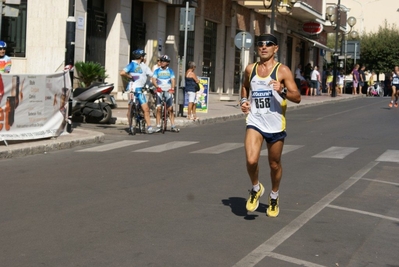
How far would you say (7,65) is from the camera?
16.8 meters

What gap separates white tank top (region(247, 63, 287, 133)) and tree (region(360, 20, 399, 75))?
6714 centimetres

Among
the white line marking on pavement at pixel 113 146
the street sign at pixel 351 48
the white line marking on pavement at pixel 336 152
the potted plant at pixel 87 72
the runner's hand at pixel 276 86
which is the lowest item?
the white line marking on pavement at pixel 113 146

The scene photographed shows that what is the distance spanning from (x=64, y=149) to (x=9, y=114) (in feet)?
4.33

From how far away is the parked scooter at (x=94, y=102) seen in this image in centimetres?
2019

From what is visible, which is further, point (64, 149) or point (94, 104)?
point (94, 104)

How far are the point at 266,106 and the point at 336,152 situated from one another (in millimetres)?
6997

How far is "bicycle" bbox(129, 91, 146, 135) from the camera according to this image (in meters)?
18.3

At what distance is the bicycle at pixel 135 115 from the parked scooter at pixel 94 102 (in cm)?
177

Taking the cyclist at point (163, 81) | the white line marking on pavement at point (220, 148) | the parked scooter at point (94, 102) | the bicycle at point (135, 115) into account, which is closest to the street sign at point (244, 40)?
the parked scooter at point (94, 102)

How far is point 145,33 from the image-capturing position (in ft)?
96.4

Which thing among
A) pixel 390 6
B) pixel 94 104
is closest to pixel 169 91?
pixel 94 104

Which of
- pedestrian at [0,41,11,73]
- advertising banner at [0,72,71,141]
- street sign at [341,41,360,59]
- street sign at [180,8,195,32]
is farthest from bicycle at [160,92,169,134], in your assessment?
street sign at [341,41,360,59]

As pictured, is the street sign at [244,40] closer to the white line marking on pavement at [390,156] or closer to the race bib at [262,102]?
the white line marking on pavement at [390,156]

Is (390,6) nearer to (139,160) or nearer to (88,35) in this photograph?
(88,35)
